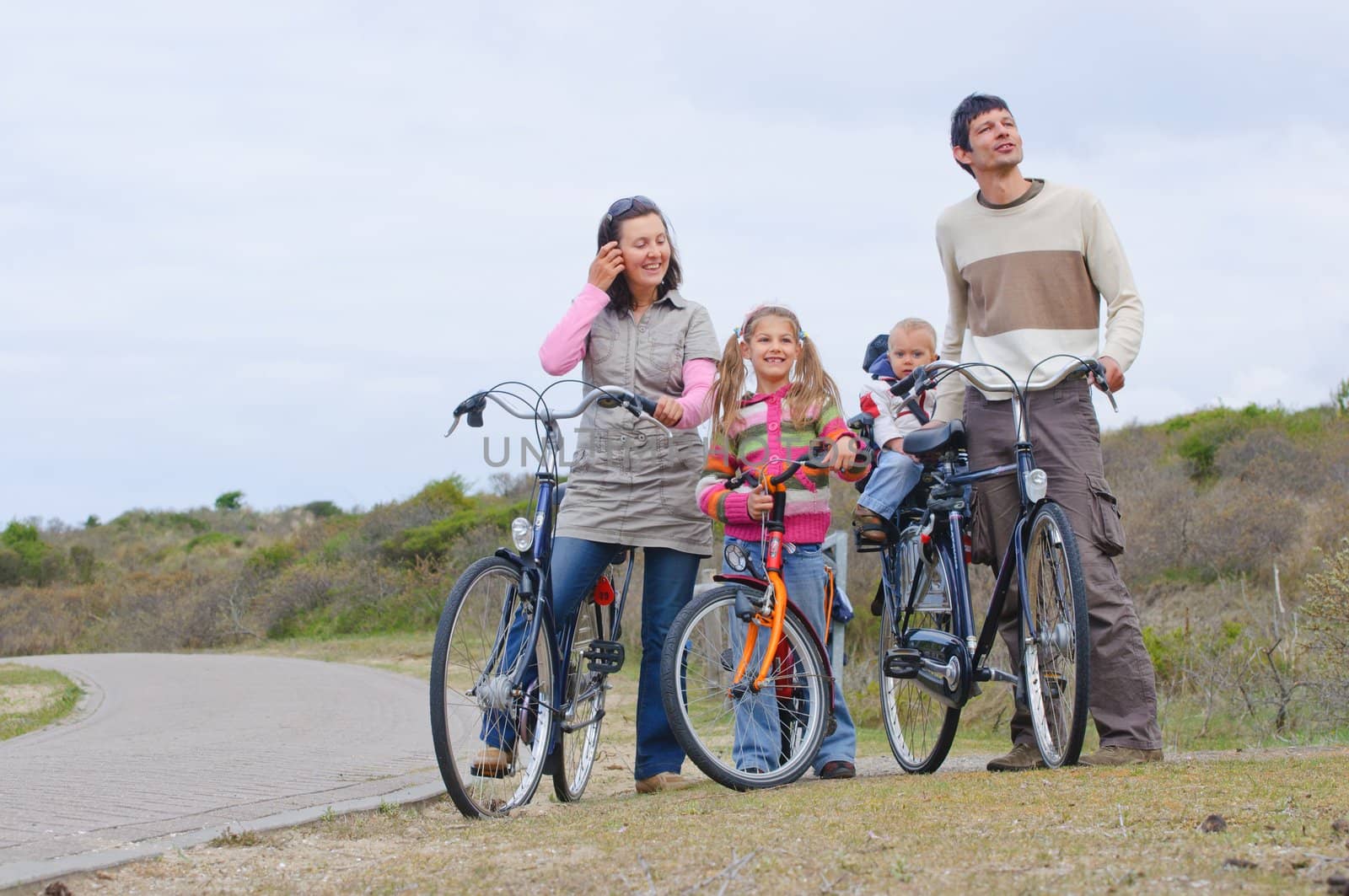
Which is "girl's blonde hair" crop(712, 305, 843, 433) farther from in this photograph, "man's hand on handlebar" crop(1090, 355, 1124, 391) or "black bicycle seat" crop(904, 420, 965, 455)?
"man's hand on handlebar" crop(1090, 355, 1124, 391)

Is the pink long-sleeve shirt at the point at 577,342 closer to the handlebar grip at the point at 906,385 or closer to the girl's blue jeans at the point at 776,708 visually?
the girl's blue jeans at the point at 776,708

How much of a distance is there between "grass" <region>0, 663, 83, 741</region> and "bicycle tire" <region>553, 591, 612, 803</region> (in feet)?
18.2

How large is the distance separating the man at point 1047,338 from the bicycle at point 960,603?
4.0 inches

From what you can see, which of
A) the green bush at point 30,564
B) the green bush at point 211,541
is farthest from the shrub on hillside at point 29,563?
the green bush at point 211,541

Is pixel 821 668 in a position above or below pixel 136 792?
above

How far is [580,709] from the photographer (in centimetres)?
529

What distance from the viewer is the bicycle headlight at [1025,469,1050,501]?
482cm

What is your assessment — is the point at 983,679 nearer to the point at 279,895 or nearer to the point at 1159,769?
the point at 1159,769

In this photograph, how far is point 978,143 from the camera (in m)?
5.37

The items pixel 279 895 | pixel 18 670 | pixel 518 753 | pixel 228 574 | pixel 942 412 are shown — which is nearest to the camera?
pixel 279 895

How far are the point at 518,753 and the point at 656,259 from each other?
81.0 inches

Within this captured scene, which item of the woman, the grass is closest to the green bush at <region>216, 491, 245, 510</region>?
the grass

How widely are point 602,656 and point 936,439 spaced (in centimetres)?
158

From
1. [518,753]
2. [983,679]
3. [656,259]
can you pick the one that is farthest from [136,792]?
[983,679]
